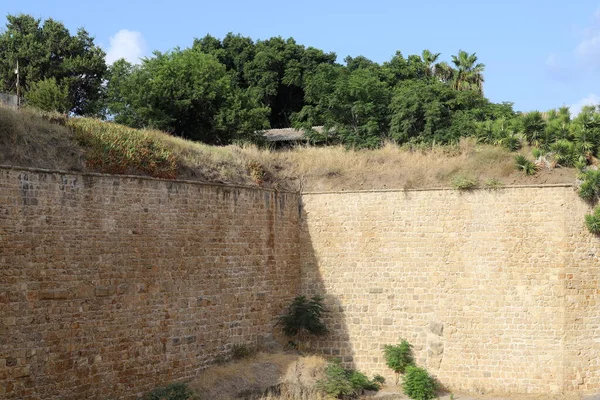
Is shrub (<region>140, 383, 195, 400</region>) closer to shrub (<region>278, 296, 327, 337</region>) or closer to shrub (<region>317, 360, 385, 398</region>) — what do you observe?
shrub (<region>317, 360, 385, 398</region>)

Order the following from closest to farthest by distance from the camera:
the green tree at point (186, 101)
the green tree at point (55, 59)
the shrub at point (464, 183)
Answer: the shrub at point (464, 183)
the green tree at point (186, 101)
the green tree at point (55, 59)

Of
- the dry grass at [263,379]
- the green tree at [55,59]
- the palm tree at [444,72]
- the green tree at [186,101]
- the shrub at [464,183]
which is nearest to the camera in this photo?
the dry grass at [263,379]

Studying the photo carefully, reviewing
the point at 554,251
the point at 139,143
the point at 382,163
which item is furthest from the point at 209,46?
the point at 554,251

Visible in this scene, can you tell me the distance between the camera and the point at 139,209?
12508 mm

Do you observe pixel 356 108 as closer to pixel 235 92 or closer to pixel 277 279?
pixel 235 92

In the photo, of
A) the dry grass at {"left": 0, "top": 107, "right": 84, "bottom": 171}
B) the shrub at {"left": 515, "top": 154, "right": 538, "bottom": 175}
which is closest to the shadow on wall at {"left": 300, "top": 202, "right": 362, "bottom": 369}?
the shrub at {"left": 515, "top": 154, "right": 538, "bottom": 175}

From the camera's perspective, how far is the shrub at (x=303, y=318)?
49.8 ft

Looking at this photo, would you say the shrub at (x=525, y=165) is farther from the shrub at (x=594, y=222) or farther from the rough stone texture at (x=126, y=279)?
the rough stone texture at (x=126, y=279)

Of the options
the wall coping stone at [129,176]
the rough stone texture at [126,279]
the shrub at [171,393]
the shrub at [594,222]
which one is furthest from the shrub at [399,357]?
the shrub at [171,393]

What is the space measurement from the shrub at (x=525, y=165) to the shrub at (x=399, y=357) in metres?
4.32

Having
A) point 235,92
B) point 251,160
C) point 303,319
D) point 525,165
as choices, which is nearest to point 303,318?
point 303,319

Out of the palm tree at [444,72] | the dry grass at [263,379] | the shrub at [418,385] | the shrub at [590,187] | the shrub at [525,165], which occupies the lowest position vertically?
the shrub at [418,385]

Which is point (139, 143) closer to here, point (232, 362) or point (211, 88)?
point (232, 362)

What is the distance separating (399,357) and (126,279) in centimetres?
590
